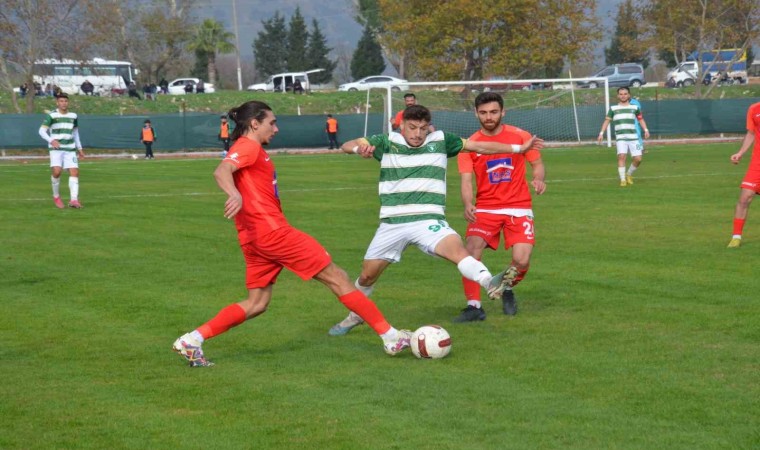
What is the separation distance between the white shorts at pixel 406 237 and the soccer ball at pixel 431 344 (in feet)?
2.76

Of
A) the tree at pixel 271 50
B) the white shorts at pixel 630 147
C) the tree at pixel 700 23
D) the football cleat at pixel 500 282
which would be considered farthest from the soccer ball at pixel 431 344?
the tree at pixel 271 50

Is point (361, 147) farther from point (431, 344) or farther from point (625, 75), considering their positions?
point (625, 75)

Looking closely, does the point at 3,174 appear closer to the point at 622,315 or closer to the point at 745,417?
the point at 622,315

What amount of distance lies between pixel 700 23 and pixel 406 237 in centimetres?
5856

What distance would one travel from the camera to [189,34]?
9712 cm

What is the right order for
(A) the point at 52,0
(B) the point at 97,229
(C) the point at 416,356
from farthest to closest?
(A) the point at 52,0 < (B) the point at 97,229 < (C) the point at 416,356

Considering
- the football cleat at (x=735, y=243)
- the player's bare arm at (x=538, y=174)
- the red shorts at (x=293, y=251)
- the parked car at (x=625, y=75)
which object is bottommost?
the football cleat at (x=735, y=243)

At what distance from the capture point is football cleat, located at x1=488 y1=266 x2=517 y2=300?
8141 mm

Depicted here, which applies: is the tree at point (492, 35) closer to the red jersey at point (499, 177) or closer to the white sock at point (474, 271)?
the red jersey at point (499, 177)

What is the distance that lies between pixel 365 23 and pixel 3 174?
80.3 metres

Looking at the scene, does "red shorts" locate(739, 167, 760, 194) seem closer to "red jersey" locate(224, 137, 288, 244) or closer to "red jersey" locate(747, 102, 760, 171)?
"red jersey" locate(747, 102, 760, 171)

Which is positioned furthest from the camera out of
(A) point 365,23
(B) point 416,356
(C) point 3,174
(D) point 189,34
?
(A) point 365,23

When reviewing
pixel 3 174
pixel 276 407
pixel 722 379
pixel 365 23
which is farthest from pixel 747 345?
pixel 365 23

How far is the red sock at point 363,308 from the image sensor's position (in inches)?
325
